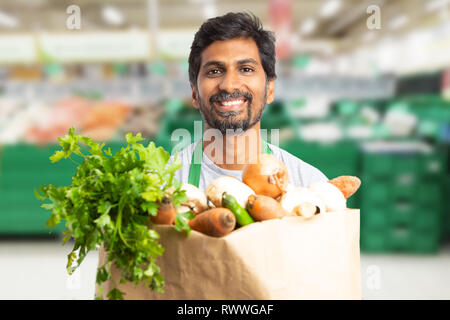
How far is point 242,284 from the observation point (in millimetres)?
792

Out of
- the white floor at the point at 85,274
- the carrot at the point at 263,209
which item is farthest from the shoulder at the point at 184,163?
the white floor at the point at 85,274

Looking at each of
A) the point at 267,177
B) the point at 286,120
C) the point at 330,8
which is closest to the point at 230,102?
the point at 267,177

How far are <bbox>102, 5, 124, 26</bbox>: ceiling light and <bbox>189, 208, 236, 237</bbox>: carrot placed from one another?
728 centimetres

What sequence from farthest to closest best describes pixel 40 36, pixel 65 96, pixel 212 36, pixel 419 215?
1. pixel 40 36
2. pixel 65 96
3. pixel 419 215
4. pixel 212 36

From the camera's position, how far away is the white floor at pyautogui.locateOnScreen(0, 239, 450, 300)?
299 cm

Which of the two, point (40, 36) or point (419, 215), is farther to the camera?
point (40, 36)

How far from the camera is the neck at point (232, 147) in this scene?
4.55 ft

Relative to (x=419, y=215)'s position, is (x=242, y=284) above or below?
above

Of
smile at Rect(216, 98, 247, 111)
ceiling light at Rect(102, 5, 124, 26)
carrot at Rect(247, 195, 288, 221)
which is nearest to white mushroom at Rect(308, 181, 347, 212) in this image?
carrot at Rect(247, 195, 288, 221)

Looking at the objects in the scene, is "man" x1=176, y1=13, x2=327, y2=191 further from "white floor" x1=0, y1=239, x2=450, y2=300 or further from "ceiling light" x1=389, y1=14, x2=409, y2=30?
"ceiling light" x1=389, y1=14, x2=409, y2=30

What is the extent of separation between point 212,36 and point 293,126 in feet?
9.58
